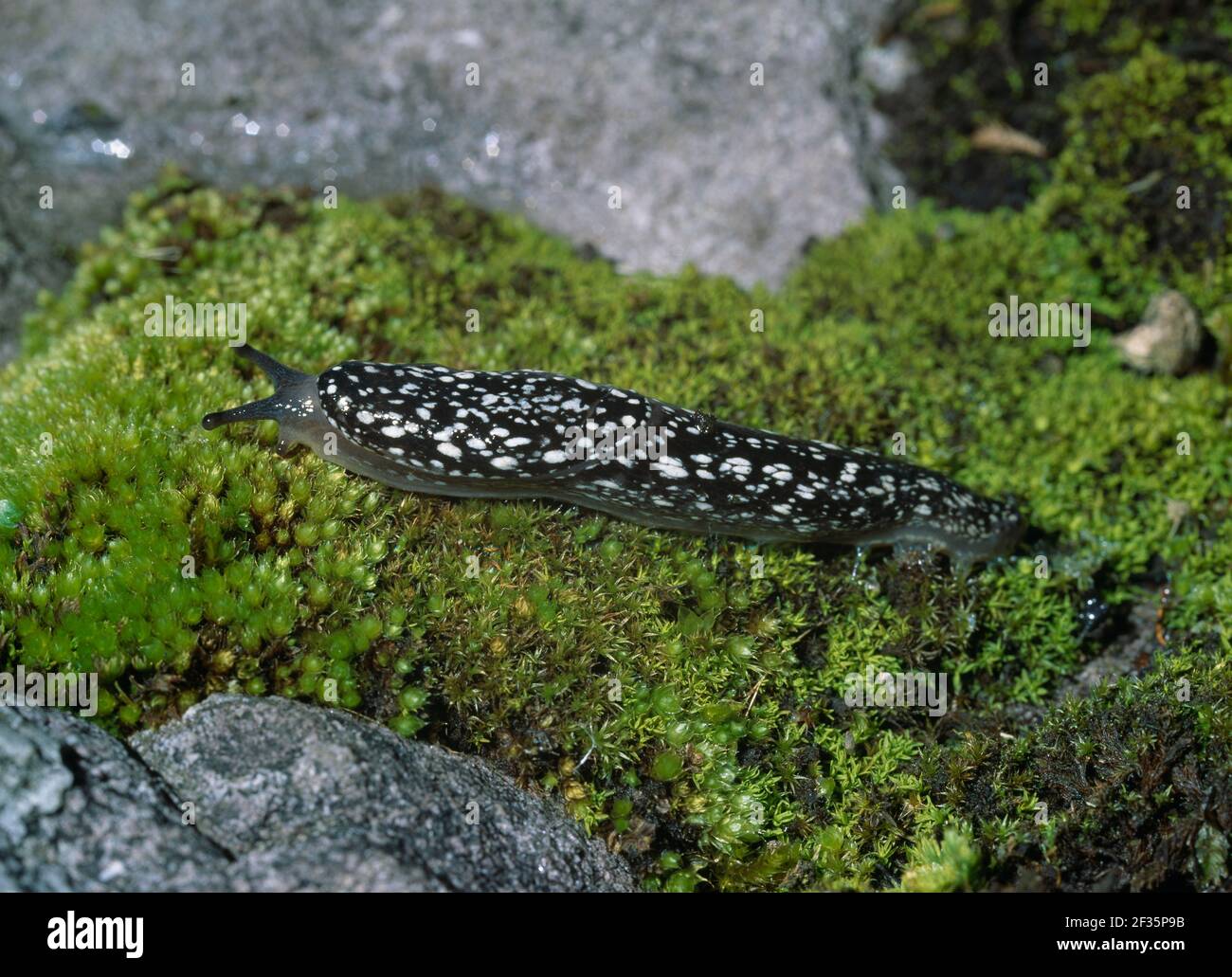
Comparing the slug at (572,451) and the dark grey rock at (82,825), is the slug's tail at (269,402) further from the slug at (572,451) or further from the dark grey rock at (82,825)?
the dark grey rock at (82,825)

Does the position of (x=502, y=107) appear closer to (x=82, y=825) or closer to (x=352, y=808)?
(x=352, y=808)

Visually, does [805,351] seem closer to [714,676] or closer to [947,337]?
[947,337]

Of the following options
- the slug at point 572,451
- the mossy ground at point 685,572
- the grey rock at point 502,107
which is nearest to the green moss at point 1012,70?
the grey rock at point 502,107

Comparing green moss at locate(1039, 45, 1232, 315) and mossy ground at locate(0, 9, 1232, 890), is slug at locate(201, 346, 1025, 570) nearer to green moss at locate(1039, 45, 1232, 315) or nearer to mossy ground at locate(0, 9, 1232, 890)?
mossy ground at locate(0, 9, 1232, 890)

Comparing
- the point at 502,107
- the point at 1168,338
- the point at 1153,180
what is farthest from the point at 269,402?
the point at 1153,180

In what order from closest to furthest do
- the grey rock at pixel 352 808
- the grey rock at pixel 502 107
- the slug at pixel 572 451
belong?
1. the grey rock at pixel 352 808
2. the slug at pixel 572 451
3. the grey rock at pixel 502 107

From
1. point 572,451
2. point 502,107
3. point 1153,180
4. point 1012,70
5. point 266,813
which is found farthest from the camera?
point 502,107
